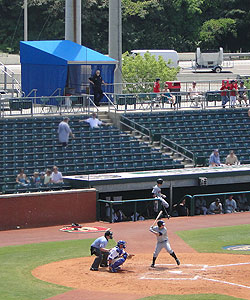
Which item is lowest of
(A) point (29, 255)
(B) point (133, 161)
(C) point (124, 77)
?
(A) point (29, 255)

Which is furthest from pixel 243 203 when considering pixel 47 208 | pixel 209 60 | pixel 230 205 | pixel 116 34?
pixel 209 60

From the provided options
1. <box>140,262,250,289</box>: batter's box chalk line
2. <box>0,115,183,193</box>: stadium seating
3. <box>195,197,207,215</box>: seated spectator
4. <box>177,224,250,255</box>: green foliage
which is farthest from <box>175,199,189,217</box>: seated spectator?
<box>140,262,250,289</box>: batter's box chalk line

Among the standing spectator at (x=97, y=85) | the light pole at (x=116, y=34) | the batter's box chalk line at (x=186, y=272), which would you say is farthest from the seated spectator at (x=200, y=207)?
the light pole at (x=116, y=34)

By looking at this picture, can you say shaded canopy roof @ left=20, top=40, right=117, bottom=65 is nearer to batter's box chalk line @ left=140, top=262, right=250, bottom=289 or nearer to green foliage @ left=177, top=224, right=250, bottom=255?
green foliage @ left=177, top=224, right=250, bottom=255

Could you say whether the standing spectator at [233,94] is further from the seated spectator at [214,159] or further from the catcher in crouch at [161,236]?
the catcher in crouch at [161,236]

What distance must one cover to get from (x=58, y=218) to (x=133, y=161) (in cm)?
514

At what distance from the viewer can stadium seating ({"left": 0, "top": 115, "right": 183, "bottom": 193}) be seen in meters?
31.7

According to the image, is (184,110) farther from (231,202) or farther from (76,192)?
(76,192)

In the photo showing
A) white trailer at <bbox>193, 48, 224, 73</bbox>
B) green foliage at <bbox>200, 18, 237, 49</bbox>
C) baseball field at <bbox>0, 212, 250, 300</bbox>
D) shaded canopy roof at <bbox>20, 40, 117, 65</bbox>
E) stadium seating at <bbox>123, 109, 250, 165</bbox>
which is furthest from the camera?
green foliage at <bbox>200, 18, 237, 49</bbox>

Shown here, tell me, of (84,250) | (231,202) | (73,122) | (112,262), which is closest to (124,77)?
(73,122)

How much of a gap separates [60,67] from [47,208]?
1088 centimetres

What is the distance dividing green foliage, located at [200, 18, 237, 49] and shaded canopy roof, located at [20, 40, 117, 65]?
43511 millimetres

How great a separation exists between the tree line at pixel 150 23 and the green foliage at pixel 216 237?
1948 inches

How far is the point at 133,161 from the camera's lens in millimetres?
33531
